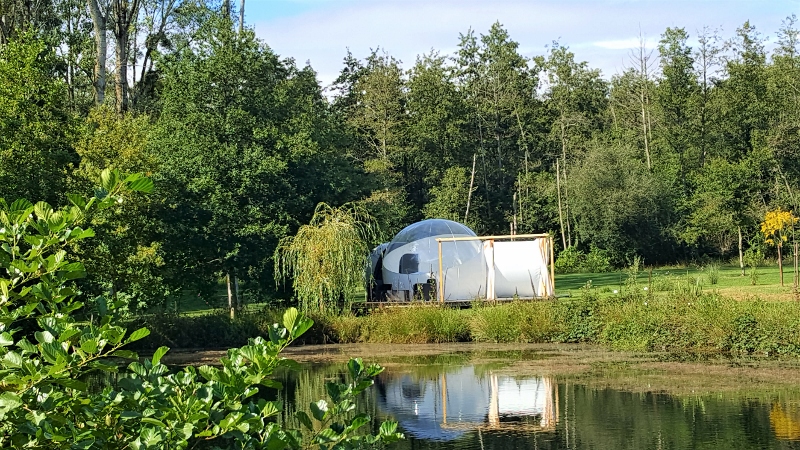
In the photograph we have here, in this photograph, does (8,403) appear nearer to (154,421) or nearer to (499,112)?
(154,421)

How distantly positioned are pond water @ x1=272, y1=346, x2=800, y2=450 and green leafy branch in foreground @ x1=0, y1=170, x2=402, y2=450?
7.71 meters

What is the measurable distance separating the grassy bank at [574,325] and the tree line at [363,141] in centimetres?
195

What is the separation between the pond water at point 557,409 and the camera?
34.6 ft

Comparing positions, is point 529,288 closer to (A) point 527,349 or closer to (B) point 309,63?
(A) point 527,349

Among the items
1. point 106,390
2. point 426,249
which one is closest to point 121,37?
point 426,249

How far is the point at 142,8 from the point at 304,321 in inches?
1447

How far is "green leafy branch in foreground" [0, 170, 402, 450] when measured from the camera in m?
2.71

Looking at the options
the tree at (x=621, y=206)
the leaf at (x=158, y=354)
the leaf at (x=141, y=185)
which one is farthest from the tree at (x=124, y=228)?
the tree at (x=621, y=206)

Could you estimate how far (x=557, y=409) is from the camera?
41.2 feet

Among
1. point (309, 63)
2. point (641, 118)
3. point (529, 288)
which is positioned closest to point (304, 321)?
point (529, 288)

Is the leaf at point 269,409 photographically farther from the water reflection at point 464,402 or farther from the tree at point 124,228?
the tree at point 124,228

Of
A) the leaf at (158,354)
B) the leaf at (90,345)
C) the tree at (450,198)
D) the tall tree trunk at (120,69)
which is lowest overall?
the leaf at (158,354)

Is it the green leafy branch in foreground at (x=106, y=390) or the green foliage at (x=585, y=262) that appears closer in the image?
the green leafy branch in foreground at (x=106, y=390)

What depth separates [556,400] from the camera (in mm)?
13219
